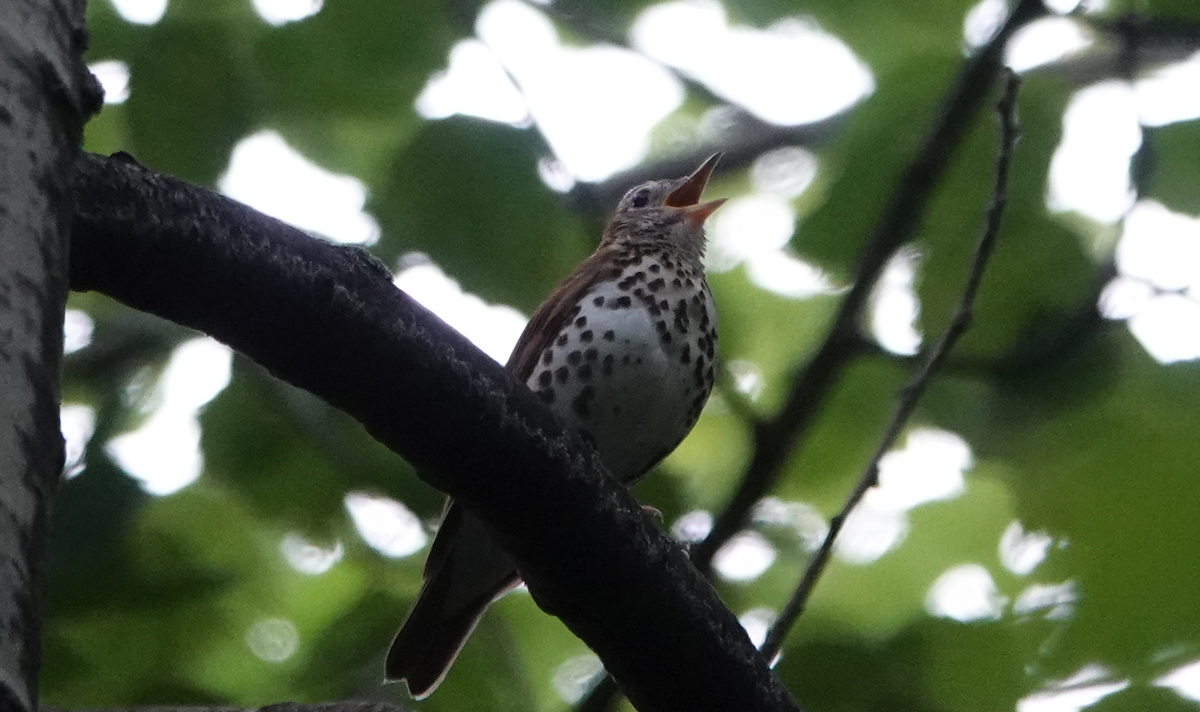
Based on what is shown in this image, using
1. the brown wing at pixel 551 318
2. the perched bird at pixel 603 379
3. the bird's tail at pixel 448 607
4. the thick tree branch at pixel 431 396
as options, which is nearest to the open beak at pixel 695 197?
the perched bird at pixel 603 379

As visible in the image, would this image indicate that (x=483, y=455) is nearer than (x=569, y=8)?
Yes

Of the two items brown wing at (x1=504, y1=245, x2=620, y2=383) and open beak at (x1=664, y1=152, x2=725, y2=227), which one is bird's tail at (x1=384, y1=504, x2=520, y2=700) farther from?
open beak at (x1=664, y1=152, x2=725, y2=227)

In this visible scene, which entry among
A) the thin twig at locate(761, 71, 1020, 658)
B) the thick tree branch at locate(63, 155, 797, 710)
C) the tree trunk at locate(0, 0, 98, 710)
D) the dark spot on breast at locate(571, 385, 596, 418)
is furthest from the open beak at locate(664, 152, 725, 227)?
the tree trunk at locate(0, 0, 98, 710)

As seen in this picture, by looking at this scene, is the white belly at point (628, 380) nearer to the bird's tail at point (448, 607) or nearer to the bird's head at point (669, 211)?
the bird's tail at point (448, 607)

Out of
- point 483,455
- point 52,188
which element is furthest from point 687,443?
point 52,188

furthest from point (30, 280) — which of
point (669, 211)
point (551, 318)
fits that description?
point (669, 211)

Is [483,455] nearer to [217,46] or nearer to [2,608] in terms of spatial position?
[2,608]
